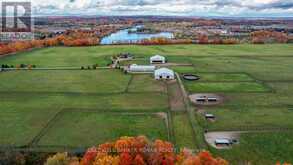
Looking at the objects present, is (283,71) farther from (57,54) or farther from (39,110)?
(57,54)

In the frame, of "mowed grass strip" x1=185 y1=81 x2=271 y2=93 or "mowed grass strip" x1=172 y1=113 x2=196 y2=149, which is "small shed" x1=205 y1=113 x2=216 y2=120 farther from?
"mowed grass strip" x1=185 y1=81 x2=271 y2=93

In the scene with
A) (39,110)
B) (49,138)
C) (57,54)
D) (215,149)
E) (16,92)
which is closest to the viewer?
(215,149)

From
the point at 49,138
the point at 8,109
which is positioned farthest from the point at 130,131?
the point at 8,109

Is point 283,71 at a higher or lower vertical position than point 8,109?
higher

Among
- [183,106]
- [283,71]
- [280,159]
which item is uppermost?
[283,71]

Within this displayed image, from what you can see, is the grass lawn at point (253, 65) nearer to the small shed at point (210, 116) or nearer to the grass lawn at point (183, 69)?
the grass lawn at point (183, 69)

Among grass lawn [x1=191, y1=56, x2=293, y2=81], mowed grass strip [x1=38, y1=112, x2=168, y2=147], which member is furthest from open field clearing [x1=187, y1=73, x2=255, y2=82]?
mowed grass strip [x1=38, y1=112, x2=168, y2=147]

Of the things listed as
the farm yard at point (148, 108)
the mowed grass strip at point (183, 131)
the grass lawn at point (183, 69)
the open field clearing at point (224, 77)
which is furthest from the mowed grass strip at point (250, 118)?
the grass lawn at point (183, 69)
